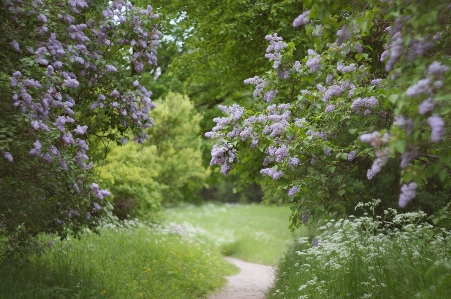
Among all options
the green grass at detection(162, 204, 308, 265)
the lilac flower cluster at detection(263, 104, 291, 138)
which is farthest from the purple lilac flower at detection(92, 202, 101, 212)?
the green grass at detection(162, 204, 308, 265)

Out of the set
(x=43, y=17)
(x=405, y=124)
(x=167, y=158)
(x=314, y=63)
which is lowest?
(x=167, y=158)

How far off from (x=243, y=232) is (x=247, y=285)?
10.7 m

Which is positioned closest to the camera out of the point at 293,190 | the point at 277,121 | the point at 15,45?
the point at 293,190

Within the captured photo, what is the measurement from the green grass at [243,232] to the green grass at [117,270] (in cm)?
287

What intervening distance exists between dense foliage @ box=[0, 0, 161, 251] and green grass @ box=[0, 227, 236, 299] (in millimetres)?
741

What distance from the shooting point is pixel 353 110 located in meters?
6.43

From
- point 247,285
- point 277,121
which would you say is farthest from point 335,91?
point 247,285

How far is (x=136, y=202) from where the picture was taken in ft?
51.9

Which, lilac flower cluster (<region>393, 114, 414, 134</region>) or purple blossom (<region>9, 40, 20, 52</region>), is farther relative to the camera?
purple blossom (<region>9, 40, 20, 52</region>)

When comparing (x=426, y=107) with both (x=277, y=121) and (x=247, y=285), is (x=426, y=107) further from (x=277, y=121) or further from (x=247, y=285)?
(x=247, y=285)

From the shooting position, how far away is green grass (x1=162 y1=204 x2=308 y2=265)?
18656 mm

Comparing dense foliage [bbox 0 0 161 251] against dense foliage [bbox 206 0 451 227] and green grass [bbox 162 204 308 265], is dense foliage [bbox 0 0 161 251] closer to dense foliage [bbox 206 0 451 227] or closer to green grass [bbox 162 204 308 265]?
dense foliage [bbox 206 0 451 227]

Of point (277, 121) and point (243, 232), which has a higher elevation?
point (277, 121)

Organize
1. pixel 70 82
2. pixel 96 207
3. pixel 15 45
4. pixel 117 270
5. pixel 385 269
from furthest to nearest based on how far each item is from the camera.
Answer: pixel 117 270
pixel 96 207
pixel 15 45
pixel 70 82
pixel 385 269
